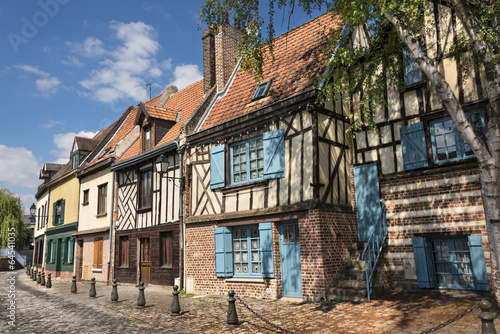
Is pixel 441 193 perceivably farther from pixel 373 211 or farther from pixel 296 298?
pixel 296 298

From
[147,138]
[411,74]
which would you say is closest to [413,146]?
[411,74]

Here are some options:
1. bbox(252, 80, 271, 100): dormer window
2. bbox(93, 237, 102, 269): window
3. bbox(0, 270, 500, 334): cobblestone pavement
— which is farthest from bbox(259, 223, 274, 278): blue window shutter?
bbox(93, 237, 102, 269): window

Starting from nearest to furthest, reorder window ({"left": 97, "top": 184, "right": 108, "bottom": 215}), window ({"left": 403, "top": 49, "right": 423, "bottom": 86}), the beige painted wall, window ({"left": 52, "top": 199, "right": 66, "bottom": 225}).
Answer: window ({"left": 403, "top": 49, "right": 423, "bottom": 86}) → the beige painted wall → window ({"left": 97, "top": 184, "right": 108, "bottom": 215}) → window ({"left": 52, "top": 199, "right": 66, "bottom": 225})

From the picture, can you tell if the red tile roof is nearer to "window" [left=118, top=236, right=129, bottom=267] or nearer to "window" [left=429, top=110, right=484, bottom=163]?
"window" [left=429, top=110, right=484, bottom=163]

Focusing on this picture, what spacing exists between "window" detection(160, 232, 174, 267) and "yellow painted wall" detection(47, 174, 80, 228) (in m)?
8.87

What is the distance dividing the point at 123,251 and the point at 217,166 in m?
7.16

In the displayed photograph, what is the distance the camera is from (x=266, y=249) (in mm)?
10359

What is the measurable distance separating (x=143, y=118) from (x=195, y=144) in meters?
4.66

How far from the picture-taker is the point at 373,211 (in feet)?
33.6

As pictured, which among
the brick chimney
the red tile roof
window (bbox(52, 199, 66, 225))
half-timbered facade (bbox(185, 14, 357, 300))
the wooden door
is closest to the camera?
half-timbered facade (bbox(185, 14, 357, 300))

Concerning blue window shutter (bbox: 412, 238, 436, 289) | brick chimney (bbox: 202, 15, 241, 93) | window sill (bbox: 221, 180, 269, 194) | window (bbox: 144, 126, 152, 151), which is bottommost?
blue window shutter (bbox: 412, 238, 436, 289)

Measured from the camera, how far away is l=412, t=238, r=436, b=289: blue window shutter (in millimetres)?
8973

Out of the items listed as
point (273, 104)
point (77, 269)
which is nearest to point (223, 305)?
point (273, 104)

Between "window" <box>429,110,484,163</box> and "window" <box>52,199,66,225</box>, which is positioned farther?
"window" <box>52,199,66,225</box>
